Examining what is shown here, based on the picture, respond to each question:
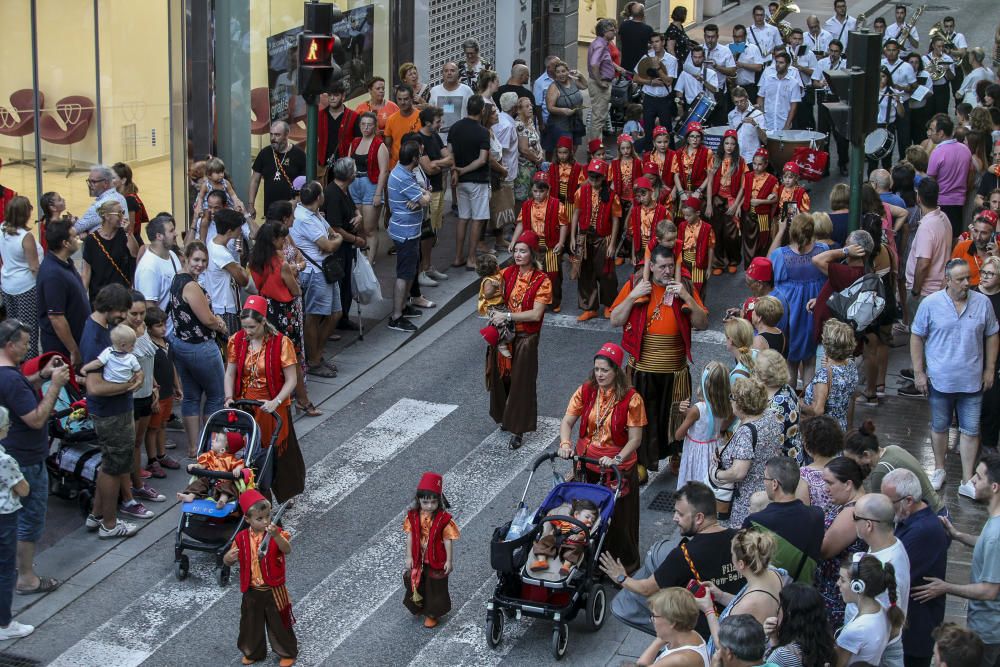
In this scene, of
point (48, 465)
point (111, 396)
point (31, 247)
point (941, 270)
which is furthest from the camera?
point (941, 270)

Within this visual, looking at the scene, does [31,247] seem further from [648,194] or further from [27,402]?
[648,194]

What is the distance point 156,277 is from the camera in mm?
12344

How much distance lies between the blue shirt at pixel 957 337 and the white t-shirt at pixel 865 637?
4441 millimetres

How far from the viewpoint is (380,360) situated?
14852mm

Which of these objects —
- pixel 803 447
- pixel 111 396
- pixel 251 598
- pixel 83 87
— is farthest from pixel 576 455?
pixel 83 87

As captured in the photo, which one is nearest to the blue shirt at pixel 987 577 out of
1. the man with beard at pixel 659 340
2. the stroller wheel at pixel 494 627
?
the stroller wheel at pixel 494 627

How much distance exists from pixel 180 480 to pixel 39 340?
1.97m

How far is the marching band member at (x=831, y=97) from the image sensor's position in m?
22.1

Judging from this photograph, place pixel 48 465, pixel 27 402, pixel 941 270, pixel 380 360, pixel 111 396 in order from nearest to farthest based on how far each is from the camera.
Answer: pixel 27 402
pixel 111 396
pixel 48 465
pixel 941 270
pixel 380 360

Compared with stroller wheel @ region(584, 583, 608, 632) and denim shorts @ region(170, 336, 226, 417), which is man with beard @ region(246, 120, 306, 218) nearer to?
denim shorts @ region(170, 336, 226, 417)

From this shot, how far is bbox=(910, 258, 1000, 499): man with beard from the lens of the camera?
11516mm

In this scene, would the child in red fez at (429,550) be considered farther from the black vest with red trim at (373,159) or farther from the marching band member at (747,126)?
the marching band member at (747,126)

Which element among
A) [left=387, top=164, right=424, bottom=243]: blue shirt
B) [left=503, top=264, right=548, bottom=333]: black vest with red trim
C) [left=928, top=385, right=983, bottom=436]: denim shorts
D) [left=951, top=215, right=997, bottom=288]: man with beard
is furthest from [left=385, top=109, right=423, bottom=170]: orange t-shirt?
[left=928, top=385, right=983, bottom=436]: denim shorts

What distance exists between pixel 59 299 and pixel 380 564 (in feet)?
11.6
